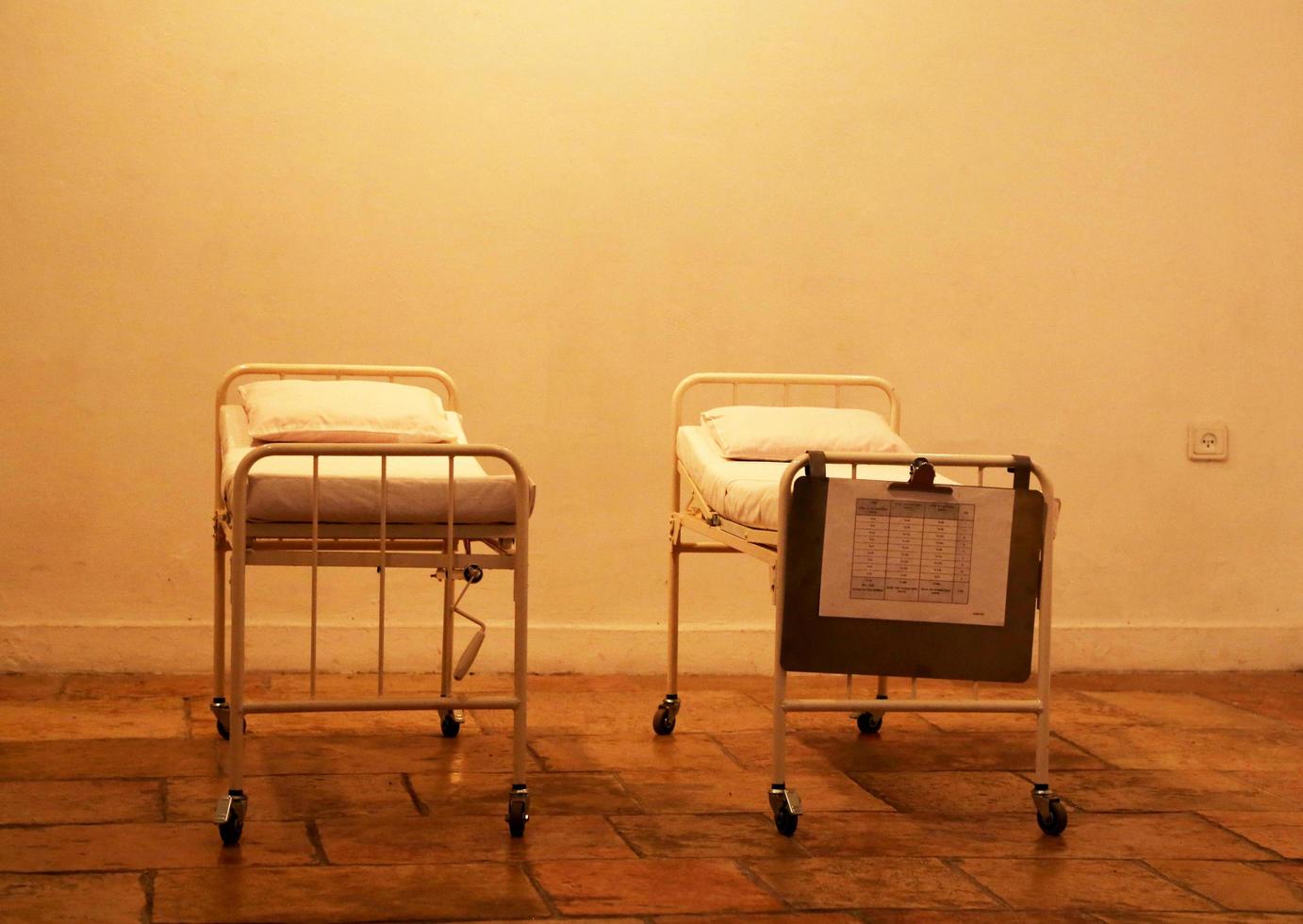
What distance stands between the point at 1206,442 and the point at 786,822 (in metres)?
2.36

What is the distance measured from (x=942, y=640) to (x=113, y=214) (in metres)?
2.45

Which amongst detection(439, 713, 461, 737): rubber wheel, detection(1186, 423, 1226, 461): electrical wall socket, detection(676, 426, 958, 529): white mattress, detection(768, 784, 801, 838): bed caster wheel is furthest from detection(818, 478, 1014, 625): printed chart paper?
detection(1186, 423, 1226, 461): electrical wall socket

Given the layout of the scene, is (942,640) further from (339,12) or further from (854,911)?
(339,12)

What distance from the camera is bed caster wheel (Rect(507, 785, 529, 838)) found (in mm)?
2539

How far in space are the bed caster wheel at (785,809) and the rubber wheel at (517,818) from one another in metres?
0.44

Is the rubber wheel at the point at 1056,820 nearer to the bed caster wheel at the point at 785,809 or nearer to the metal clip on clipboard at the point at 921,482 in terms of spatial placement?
the bed caster wheel at the point at 785,809

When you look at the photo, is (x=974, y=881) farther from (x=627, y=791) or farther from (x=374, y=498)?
(x=374, y=498)

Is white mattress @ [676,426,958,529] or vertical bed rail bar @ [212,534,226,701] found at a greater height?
white mattress @ [676,426,958,529]

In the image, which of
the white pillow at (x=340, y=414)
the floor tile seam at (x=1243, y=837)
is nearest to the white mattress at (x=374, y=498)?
the white pillow at (x=340, y=414)

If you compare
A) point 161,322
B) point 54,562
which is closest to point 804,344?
point 161,322

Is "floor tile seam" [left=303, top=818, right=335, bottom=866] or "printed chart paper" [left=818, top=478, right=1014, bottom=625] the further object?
"printed chart paper" [left=818, top=478, right=1014, bottom=625]

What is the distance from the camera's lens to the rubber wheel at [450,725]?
10.9ft

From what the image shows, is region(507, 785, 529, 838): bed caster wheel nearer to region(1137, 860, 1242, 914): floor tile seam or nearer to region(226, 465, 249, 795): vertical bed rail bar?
region(226, 465, 249, 795): vertical bed rail bar

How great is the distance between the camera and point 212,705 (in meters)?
3.33
